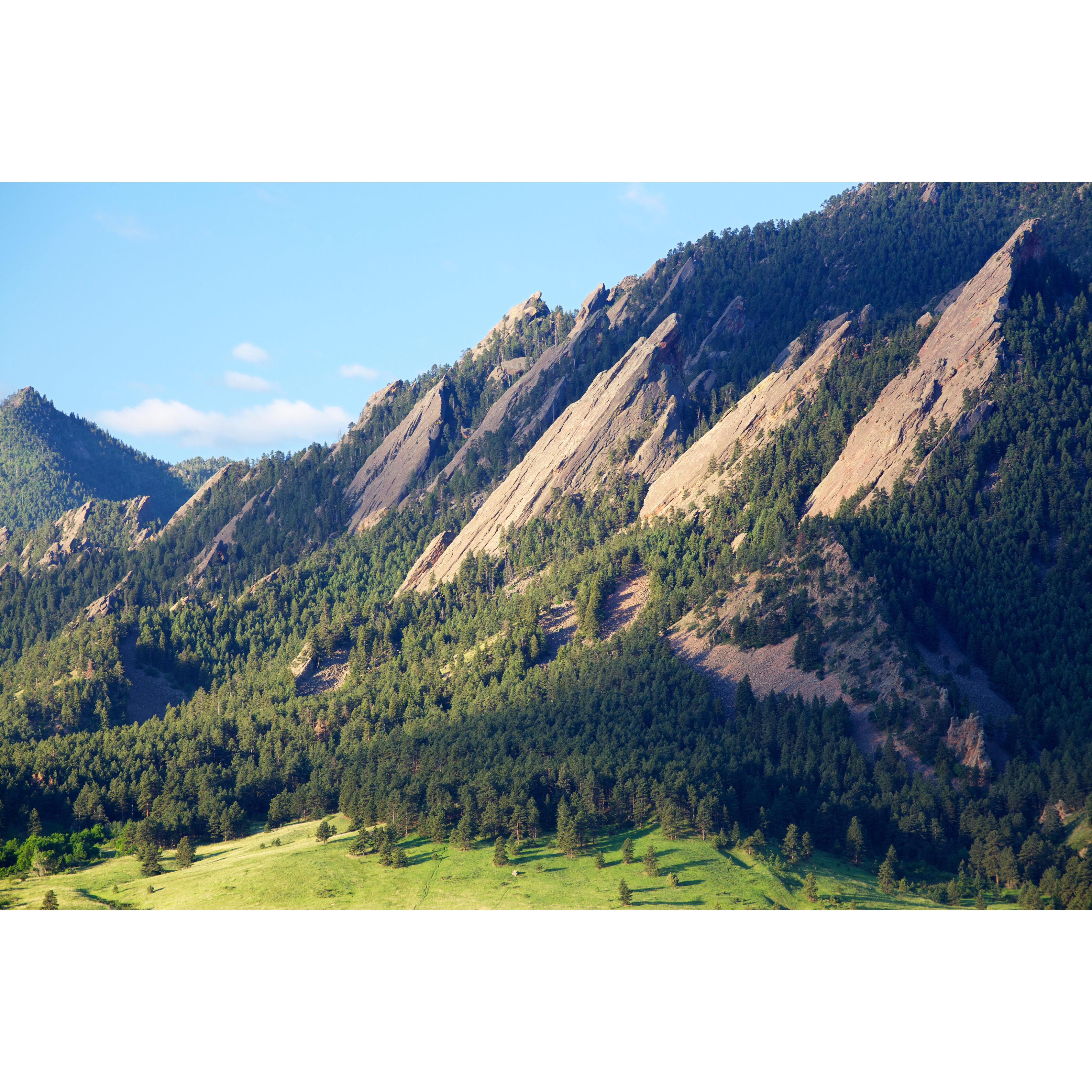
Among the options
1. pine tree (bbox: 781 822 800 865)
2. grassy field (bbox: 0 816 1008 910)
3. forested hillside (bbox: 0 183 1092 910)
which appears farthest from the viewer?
forested hillside (bbox: 0 183 1092 910)

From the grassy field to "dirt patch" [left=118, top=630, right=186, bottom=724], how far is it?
7267cm

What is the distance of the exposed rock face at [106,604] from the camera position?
603ft

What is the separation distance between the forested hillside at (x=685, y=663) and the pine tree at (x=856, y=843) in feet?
0.75

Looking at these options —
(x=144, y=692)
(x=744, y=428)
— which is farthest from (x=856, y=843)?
(x=144, y=692)

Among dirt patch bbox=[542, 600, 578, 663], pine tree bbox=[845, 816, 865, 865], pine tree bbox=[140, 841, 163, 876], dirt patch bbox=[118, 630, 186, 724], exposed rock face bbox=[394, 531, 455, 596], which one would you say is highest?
exposed rock face bbox=[394, 531, 455, 596]

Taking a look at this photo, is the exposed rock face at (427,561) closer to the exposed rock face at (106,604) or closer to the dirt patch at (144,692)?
the dirt patch at (144,692)

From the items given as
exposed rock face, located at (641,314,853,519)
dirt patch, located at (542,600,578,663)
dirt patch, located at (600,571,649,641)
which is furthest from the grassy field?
exposed rock face, located at (641,314,853,519)

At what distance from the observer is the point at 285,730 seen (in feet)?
389

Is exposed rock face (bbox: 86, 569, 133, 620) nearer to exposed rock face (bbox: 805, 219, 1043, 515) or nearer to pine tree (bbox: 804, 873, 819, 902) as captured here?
exposed rock face (bbox: 805, 219, 1043, 515)

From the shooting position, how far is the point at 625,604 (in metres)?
128

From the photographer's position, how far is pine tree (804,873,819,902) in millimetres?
66562
